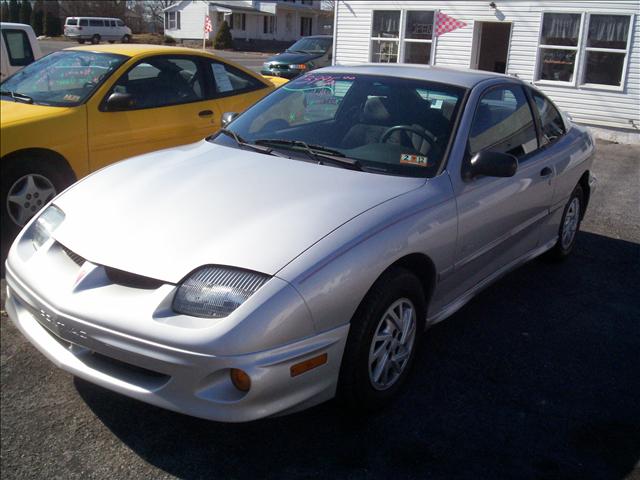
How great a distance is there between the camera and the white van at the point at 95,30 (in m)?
48.7

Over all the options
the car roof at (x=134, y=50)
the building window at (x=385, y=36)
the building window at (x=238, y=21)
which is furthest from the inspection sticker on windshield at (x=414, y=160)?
the building window at (x=238, y=21)

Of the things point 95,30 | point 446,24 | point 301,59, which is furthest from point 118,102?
point 95,30

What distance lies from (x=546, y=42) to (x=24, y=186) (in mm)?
11783

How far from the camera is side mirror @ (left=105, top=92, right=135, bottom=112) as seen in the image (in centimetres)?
591

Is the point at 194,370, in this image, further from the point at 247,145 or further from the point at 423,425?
the point at 247,145

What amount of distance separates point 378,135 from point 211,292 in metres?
1.66

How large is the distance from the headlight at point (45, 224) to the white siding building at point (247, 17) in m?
52.3

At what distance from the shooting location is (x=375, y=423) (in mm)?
3264

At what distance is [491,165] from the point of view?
3654 millimetres

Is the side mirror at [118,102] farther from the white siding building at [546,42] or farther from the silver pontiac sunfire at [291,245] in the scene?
the white siding building at [546,42]

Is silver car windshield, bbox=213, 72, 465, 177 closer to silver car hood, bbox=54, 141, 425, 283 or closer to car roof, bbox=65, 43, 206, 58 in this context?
silver car hood, bbox=54, 141, 425, 283

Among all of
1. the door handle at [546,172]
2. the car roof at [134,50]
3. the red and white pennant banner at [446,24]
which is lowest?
the door handle at [546,172]

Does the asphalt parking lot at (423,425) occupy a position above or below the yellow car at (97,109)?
below

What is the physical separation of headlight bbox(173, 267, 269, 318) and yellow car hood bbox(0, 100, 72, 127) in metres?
3.49
